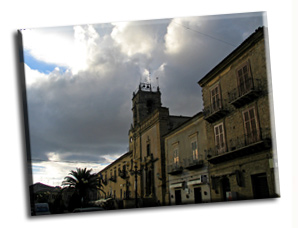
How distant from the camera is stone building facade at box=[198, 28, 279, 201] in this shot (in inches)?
259

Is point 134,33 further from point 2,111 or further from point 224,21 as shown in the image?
point 2,111

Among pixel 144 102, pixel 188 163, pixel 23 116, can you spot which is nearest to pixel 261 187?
pixel 188 163

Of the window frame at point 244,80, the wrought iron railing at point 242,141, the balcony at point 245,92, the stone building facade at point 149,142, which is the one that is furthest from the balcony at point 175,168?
the window frame at point 244,80

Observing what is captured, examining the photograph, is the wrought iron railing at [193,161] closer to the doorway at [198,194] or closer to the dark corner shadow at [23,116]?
the doorway at [198,194]

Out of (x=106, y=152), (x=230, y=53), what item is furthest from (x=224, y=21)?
(x=106, y=152)

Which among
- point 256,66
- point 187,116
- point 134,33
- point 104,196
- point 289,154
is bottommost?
point 104,196

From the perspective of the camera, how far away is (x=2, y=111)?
6.62 meters

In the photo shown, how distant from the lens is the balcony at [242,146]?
657 cm

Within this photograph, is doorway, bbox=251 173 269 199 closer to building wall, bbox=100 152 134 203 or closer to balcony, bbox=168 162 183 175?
balcony, bbox=168 162 183 175

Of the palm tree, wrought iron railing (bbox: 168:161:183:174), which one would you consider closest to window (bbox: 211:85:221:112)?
wrought iron railing (bbox: 168:161:183:174)

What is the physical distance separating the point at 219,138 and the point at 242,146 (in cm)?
58

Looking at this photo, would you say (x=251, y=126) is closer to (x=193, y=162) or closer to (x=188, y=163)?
(x=193, y=162)

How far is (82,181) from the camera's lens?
680cm

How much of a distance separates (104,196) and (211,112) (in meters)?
3.13
